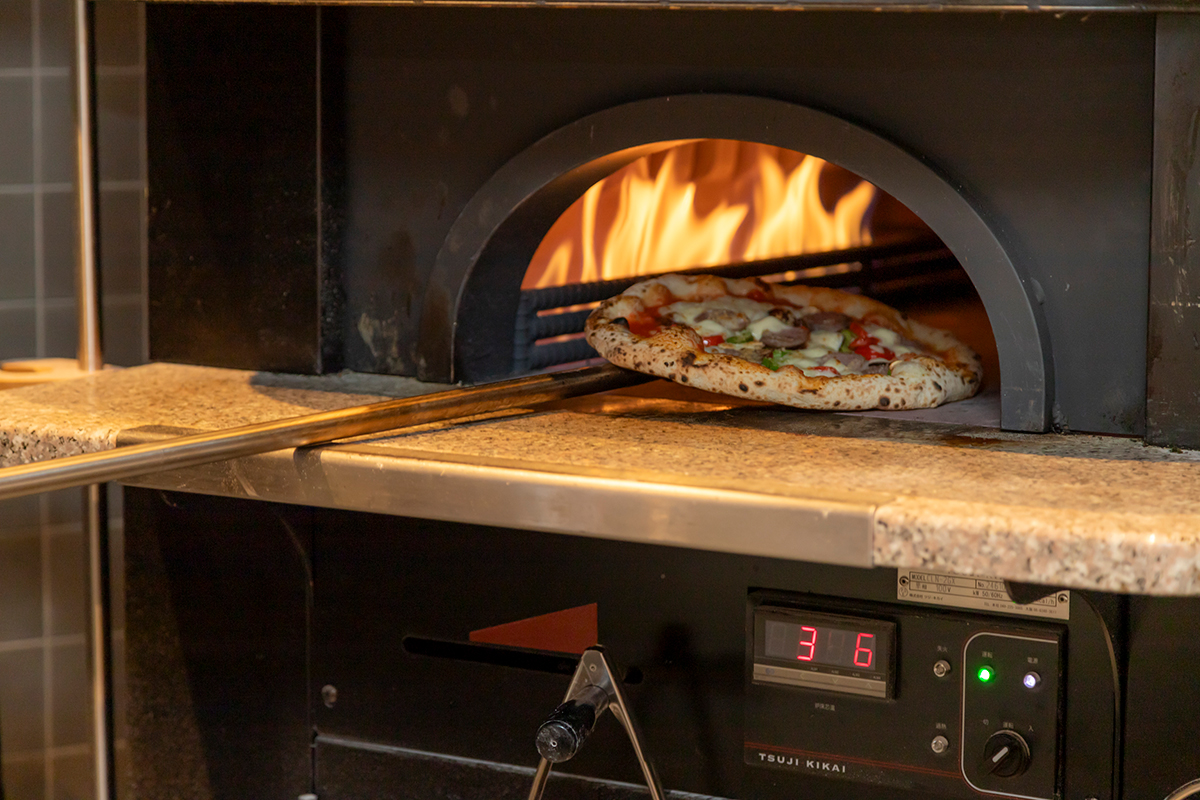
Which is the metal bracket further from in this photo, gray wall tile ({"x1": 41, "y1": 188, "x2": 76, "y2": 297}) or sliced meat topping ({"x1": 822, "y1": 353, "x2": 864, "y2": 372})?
gray wall tile ({"x1": 41, "y1": 188, "x2": 76, "y2": 297})

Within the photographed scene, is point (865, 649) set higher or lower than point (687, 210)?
lower

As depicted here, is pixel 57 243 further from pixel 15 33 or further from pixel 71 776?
pixel 71 776

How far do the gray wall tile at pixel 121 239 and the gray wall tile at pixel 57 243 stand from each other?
0.06 m

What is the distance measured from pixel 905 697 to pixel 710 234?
64 centimetres

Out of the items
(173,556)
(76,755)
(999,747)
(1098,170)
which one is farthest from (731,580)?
(76,755)

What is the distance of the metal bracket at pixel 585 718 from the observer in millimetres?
1086

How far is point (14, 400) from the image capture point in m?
1.23

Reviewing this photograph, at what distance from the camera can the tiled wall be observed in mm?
2115

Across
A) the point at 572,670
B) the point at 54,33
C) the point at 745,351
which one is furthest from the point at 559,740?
the point at 54,33

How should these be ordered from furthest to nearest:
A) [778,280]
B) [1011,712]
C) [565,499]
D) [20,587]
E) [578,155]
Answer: [20,587]
[778,280]
[578,155]
[1011,712]
[565,499]

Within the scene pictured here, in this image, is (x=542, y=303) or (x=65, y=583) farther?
(x=65, y=583)

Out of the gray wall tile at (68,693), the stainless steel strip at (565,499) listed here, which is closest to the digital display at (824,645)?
the stainless steel strip at (565,499)

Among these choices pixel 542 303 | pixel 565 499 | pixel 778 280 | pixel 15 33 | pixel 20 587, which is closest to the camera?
pixel 565 499

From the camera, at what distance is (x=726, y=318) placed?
1.44m
